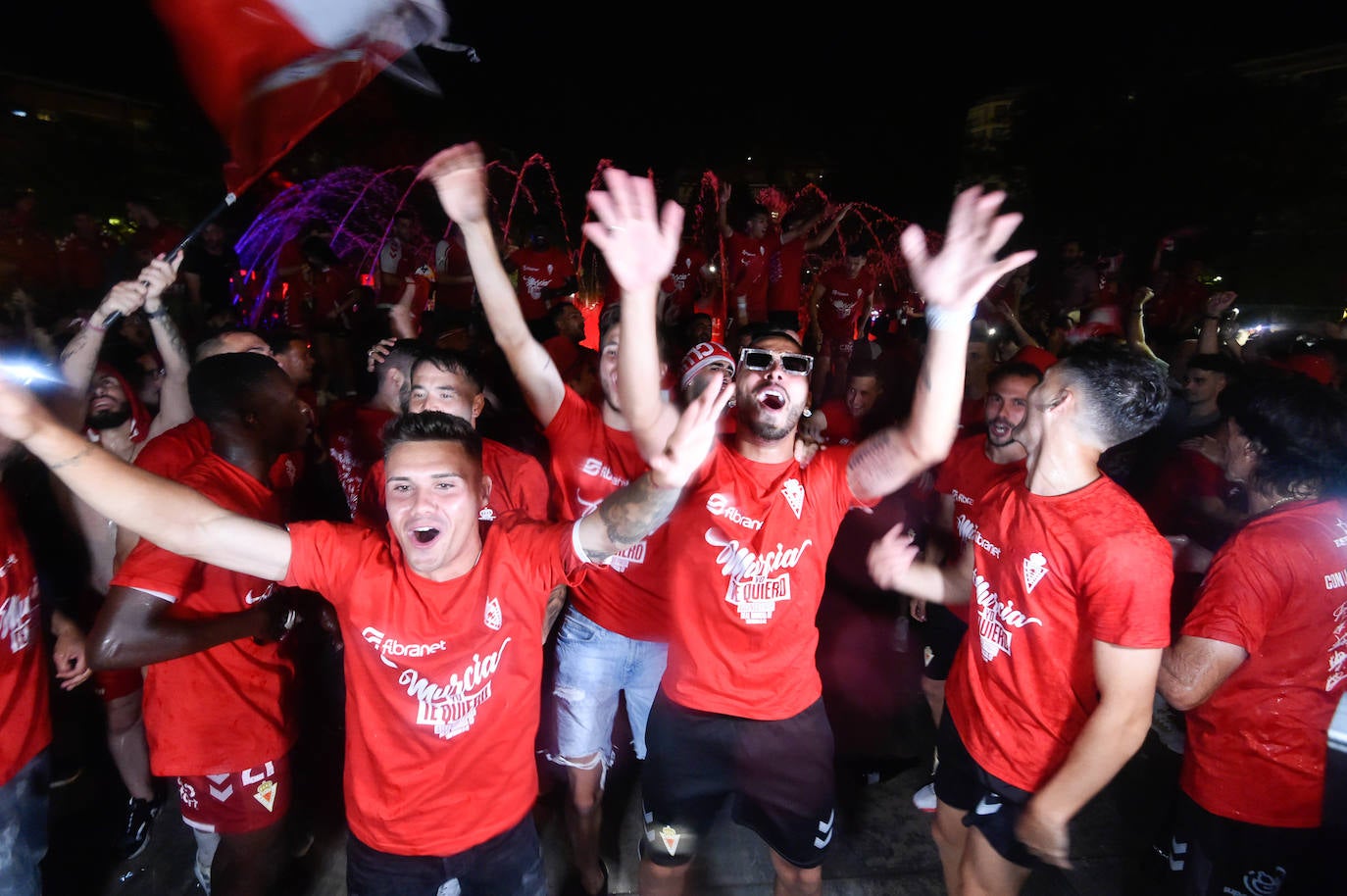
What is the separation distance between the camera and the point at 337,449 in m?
4.56

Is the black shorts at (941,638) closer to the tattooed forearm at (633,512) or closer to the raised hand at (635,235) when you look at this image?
the tattooed forearm at (633,512)

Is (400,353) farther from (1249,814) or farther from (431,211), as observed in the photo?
(431,211)

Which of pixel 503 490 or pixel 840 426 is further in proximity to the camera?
pixel 840 426

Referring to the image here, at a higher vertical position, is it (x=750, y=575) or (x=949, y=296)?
(x=949, y=296)

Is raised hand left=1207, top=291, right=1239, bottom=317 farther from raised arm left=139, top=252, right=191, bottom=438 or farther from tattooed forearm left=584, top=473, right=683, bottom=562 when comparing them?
raised arm left=139, top=252, right=191, bottom=438

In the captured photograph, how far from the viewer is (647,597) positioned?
3.40 meters

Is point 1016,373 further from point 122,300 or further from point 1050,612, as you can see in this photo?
point 122,300

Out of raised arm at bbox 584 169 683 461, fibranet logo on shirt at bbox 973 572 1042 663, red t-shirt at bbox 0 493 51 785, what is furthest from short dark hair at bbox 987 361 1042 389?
red t-shirt at bbox 0 493 51 785

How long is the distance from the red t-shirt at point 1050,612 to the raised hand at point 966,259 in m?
0.84

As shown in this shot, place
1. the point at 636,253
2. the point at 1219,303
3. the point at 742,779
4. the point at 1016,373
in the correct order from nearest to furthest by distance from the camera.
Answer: the point at 636,253 < the point at 742,779 < the point at 1016,373 < the point at 1219,303

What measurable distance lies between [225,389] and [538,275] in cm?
666

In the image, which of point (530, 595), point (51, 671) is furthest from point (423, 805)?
point (51, 671)

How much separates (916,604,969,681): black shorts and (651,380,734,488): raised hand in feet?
8.42

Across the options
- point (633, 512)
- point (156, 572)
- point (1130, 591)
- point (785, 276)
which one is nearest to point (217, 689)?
point (156, 572)
